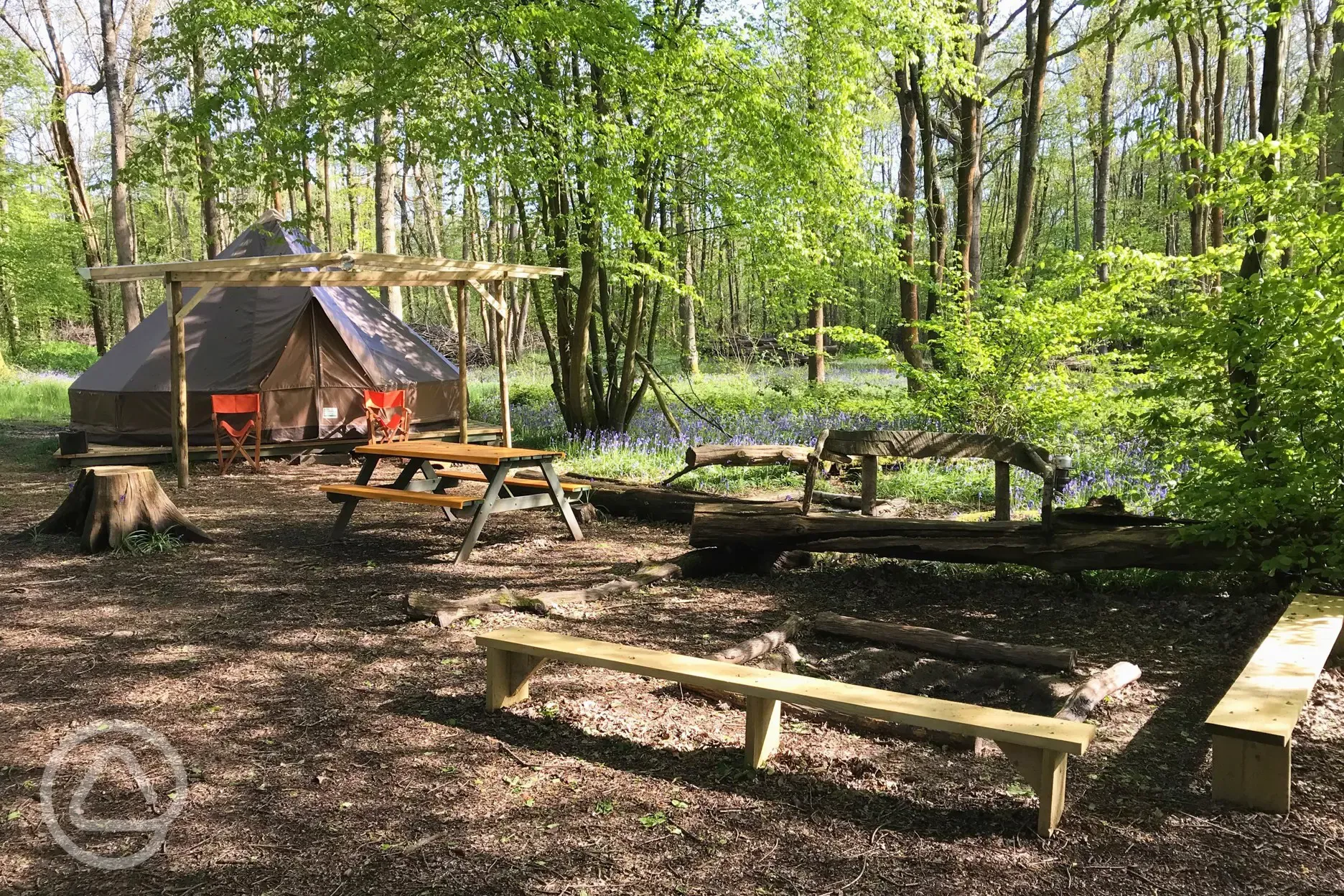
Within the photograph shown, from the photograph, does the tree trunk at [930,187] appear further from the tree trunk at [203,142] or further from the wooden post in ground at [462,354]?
the tree trunk at [203,142]

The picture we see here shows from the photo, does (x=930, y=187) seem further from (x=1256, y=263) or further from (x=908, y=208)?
(x=1256, y=263)

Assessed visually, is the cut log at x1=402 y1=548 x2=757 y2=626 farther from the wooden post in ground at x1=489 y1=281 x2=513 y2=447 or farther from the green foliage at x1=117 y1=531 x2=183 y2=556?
the wooden post in ground at x1=489 y1=281 x2=513 y2=447

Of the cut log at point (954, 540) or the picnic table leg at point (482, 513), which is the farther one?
the picnic table leg at point (482, 513)

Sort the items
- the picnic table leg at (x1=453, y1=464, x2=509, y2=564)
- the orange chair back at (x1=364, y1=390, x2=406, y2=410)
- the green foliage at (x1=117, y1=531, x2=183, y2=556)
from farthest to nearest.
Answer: the orange chair back at (x1=364, y1=390, x2=406, y2=410) < the green foliage at (x1=117, y1=531, x2=183, y2=556) < the picnic table leg at (x1=453, y1=464, x2=509, y2=564)

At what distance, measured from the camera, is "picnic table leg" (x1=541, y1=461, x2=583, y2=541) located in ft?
23.8

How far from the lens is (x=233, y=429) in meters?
12.0

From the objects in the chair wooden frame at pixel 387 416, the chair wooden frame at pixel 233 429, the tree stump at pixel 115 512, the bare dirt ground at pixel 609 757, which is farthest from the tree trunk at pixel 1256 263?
the chair wooden frame at pixel 233 429

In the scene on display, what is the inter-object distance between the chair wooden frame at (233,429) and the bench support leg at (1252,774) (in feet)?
35.0

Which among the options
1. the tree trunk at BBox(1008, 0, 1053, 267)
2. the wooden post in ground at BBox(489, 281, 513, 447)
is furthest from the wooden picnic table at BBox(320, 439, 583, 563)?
the tree trunk at BBox(1008, 0, 1053, 267)

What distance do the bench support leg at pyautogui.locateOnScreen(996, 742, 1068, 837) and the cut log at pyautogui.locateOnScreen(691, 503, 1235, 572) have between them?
259cm

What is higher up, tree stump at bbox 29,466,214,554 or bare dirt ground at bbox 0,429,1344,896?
tree stump at bbox 29,466,214,554

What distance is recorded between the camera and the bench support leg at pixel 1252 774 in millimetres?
2928

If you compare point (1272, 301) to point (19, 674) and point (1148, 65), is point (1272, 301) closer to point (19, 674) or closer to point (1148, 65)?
point (19, 674)

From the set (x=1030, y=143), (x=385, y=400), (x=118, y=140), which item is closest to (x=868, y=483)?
(x=1030, y=143)
